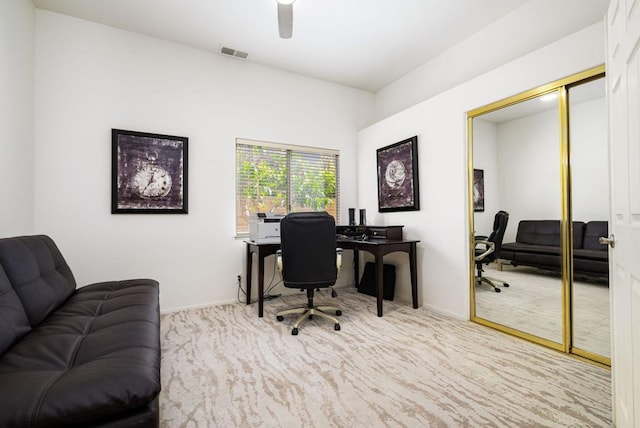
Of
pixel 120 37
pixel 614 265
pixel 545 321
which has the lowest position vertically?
pixel 545 321

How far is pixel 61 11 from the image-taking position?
2.76 m

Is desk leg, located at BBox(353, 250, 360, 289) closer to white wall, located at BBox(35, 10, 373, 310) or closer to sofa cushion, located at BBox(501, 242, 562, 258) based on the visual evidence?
white wall, located at BBox(35, 10, 373, 310)

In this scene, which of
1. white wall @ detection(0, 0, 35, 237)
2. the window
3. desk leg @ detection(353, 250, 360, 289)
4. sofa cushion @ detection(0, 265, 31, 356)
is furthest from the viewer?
desk leg @ detection(353, 250, 360, 289)

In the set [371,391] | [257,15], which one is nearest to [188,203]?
[257,15]

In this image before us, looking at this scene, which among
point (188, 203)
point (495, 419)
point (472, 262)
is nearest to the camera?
point (495, 419)

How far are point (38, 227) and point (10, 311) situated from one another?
1.82 metres

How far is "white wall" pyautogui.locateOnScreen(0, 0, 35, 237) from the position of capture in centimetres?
214

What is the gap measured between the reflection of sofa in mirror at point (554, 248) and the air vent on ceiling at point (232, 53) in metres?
3.42

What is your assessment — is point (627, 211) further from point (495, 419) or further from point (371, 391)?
point (371, 391)

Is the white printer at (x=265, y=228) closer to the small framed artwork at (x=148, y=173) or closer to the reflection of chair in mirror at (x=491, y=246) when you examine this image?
the small framed artwork at (x=148, y=173)

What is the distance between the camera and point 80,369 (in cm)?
102

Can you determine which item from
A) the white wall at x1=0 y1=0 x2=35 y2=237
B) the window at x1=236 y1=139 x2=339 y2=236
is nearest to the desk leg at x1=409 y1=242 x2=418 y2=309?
the window at x1=236 y1=139 x2=339 y2=236

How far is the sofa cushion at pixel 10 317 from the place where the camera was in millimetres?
1199

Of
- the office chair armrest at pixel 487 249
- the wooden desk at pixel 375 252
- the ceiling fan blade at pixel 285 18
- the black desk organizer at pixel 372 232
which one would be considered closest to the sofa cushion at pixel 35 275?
the wooden desk at pixel 375 252
